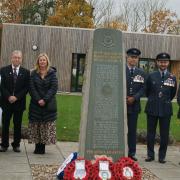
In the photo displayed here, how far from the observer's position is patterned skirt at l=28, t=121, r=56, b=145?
886cm

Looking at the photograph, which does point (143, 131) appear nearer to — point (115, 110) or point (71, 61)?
point (115, 110)

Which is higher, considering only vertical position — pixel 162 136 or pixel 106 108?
pixel 106 108

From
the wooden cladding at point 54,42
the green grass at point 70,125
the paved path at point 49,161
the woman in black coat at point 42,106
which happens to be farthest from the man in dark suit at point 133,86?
the wooden cladding at point 54,42

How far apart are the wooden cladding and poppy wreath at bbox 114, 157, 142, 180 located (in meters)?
22.0

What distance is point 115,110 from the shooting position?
6844mm

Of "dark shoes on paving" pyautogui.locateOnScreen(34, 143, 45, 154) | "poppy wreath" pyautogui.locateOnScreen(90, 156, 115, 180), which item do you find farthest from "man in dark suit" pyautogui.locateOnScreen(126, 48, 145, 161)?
"poppy wreath" pyautogui.locateOnScreen(90, 156, 115, 180)

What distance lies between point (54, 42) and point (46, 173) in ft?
70.6

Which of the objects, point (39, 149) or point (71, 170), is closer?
point (71, 170)

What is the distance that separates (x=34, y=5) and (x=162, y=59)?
134 feet

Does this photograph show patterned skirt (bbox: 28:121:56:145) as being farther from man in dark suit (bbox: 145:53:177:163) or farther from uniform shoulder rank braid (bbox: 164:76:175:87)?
uniform shoulder rank braid (bbox: 164:76:175:87)

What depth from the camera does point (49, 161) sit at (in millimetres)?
8297

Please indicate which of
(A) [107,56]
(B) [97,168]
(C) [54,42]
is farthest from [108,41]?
(C) [54,42]

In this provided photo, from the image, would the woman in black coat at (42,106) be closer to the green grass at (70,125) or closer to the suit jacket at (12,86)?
the suit jacket at (12,86)

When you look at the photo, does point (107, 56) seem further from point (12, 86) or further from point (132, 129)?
point (12, 86)
